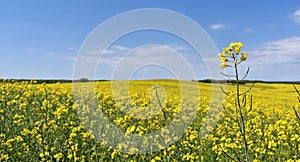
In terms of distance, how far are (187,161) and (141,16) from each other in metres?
3.26

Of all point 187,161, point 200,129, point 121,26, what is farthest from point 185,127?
point 121,26

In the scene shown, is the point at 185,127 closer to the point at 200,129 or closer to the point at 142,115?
the point at 200,129

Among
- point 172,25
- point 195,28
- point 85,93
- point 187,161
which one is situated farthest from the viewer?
point 85,93

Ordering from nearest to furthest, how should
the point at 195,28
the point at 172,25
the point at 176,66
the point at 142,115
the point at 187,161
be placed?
the point at 187,161, the point at 195,28, the point at 172,25, the point at 142,115, the point at 176,66

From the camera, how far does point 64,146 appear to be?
18.5ft

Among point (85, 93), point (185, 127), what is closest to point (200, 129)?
point (185, 127)

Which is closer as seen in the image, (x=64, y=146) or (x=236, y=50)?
(x=236, y=50)

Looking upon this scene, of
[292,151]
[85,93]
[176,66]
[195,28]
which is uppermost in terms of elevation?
[195,28]

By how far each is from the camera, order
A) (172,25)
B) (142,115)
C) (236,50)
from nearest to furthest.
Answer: (236,50), (172,25), (142,115)

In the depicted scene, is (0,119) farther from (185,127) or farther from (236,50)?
(236,50)

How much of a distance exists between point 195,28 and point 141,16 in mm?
1462

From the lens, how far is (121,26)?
725 centimetres

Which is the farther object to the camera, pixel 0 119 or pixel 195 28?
pixel 0 119

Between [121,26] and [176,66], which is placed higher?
[121,26]
